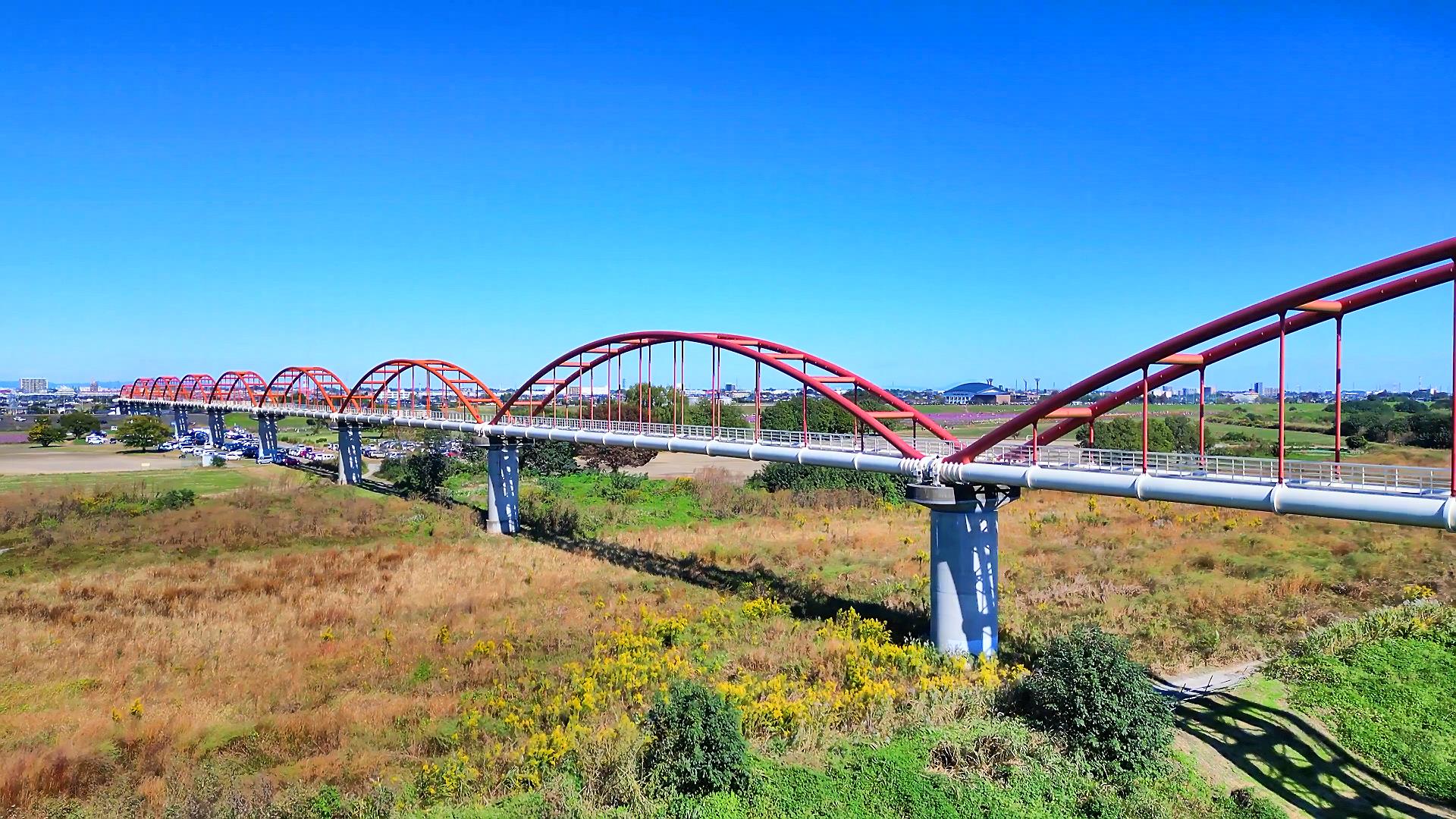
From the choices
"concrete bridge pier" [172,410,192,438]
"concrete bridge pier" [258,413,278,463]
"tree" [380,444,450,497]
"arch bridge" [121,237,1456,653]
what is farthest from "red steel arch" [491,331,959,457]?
"concrete bridge pier" [172,410,192,438]

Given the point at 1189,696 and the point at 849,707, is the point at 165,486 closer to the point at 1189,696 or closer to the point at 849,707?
the point at 849,707

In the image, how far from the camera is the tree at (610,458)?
7794 cm

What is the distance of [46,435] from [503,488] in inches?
3535

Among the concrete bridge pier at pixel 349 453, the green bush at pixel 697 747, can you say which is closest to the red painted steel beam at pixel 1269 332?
the green bush at pixel 697 747

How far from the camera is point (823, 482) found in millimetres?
59562

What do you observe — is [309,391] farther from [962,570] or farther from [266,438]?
[962,570]

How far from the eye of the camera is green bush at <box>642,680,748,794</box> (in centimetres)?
1425

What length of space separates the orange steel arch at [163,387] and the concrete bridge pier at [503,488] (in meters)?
85.9

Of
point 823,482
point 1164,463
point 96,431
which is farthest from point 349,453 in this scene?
point 96,431

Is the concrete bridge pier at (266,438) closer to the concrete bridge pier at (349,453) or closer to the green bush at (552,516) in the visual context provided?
the concrete bridge pier at (349,453)

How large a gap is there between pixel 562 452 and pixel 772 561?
42.1 metres

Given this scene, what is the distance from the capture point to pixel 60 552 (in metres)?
37.1

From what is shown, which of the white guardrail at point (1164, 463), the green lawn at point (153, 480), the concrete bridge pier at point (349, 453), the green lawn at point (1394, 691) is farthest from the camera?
the concrete bridge pier at point (349, 453)

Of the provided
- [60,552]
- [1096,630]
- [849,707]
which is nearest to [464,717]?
[849,707]
